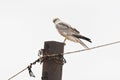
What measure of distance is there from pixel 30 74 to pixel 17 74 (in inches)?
15.3

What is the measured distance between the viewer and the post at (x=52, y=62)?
8.38 m

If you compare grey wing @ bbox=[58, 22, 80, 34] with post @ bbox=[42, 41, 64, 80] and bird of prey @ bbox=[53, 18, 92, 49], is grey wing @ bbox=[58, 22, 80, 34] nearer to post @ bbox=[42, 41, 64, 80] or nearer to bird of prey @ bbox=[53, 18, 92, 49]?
bird of prey @ bbox=[53, 18, 92, 49]

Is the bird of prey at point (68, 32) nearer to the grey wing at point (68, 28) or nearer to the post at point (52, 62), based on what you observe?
the grey wing at point (68, 28)

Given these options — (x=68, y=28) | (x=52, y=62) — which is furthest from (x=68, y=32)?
(x=52, y=62)

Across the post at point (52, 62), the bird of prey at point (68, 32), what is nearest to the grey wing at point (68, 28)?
the bird of prey at point (68, 32)

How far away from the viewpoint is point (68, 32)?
13133mm

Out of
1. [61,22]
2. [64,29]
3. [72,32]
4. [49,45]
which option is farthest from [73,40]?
[49,45]

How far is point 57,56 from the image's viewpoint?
27.8 ft

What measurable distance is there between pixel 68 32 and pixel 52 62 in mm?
4650

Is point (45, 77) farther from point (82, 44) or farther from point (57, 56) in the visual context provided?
point (82, 44)

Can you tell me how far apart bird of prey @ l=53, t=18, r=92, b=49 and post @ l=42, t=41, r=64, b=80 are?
5.28 ft

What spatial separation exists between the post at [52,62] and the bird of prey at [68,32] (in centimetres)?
161

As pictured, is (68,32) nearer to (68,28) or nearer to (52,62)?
(68,28)

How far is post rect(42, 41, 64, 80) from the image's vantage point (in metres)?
8.38
